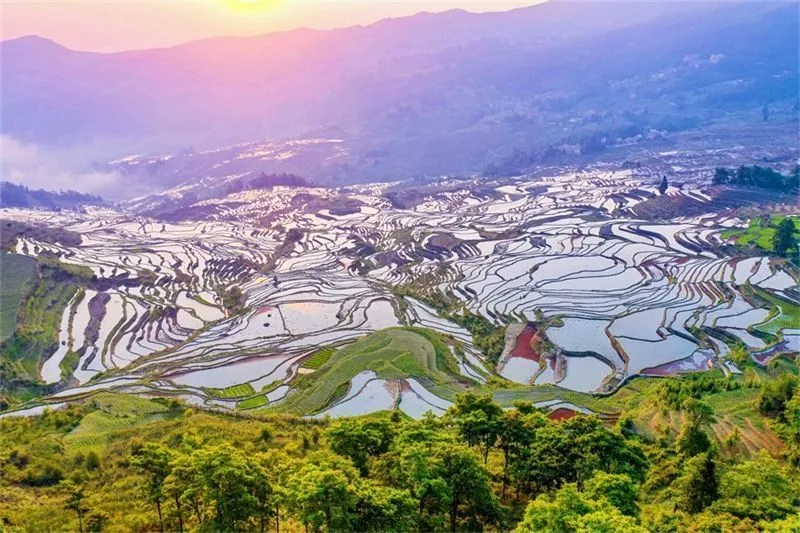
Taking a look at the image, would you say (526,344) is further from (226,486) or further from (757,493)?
(226,486)

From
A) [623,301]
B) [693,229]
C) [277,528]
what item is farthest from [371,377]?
[693,229]

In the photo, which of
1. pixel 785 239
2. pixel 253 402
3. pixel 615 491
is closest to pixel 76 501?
pixel 615 491

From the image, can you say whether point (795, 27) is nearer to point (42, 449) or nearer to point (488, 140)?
point (488, 140)

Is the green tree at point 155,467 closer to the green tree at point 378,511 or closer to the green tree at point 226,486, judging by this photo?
the green tree at point 226,486

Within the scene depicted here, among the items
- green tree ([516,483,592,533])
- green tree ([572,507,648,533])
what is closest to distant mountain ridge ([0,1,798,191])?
green tree ([516,483,592,533])

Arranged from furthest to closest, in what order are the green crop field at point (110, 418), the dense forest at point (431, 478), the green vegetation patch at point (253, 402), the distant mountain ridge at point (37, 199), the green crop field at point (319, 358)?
the distant mountain ridge at point (37, 199) < the green crop field at point (319, 358) < the green vegetation patch at point (253, 402) < the green crop field at point (110, 418) < the dense forest at point (431, 478)

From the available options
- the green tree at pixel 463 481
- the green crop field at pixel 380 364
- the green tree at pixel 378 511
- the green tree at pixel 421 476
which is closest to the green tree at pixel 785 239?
the green crop field at pixel 380 364
